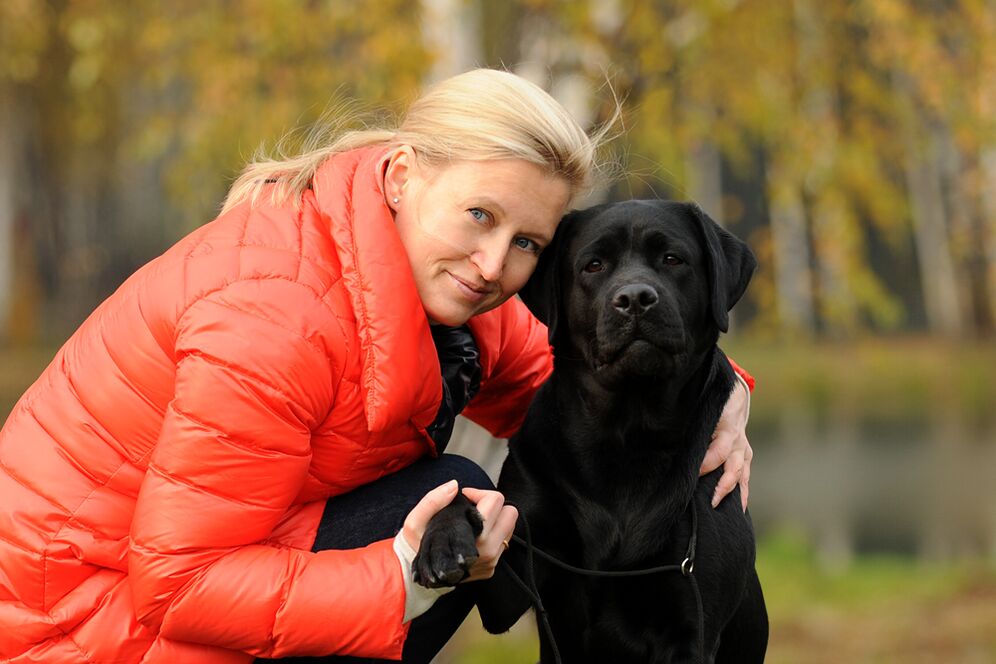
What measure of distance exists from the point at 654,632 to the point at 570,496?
0.97 ft

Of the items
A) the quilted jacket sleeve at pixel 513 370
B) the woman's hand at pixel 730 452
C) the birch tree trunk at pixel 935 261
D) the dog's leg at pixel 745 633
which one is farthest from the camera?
the birch tree trunk at pixel 935 261

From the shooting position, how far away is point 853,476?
641 centimetres

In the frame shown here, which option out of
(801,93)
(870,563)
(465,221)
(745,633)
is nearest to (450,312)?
(465,221)

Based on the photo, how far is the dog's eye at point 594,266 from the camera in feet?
7.40

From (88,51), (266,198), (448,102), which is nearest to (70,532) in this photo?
(266,198)

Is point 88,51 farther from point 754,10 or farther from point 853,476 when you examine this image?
point 853,476

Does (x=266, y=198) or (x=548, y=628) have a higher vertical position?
(x=266, y=198)

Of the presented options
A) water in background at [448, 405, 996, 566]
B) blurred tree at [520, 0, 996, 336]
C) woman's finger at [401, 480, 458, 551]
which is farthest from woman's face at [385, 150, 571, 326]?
water in background at [448, 405, 996, 566]

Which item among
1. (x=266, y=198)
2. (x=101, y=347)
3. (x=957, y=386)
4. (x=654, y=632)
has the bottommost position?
(x=957, y=386)

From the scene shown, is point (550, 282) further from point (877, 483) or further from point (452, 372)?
point (877, 483)

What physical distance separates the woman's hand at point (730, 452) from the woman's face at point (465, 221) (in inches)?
21.1

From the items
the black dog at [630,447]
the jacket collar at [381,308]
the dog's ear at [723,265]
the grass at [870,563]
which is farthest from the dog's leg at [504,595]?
the grass at [870,563]

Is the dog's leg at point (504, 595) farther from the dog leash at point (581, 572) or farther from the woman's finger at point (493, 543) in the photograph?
the woman's finger at point (493, 543)

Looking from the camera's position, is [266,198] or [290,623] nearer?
[290,623]
